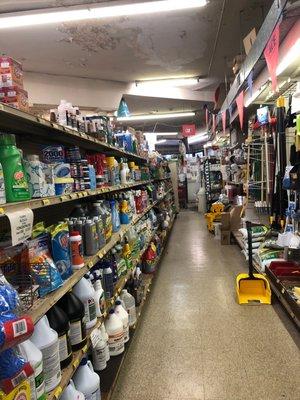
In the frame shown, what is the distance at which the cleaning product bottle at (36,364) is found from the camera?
1279mm

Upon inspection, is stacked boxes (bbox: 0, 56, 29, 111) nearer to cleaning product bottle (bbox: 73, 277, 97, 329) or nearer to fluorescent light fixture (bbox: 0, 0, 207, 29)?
cleaning product bottle (bbox: 73, 277, 97, 329)

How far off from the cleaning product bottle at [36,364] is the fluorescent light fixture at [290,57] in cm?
299

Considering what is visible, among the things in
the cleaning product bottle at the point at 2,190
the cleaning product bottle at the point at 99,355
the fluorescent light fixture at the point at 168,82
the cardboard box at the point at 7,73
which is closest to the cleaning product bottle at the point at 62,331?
the cleaning product bottle at the point at 99,355

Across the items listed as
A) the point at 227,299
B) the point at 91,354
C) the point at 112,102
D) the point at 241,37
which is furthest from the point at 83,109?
the point at 91,354

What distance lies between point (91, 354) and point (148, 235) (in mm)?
2521

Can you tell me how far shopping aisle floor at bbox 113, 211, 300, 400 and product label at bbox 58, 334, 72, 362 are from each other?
90 centimetres

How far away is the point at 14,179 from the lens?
4.46 feet

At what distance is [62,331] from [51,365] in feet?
0.74

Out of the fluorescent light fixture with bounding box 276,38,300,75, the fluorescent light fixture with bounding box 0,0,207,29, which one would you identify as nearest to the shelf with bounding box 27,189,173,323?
the fluorescent light fixture with bounding box 276,38,300,75

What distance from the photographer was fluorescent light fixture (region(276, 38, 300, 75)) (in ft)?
9.42

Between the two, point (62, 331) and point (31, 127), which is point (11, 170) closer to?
point (31, 127)

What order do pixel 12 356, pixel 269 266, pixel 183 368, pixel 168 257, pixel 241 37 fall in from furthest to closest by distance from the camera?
pixel 168 257 < pixel 241 37 < pixel 269 266 < pixel 183 368 < pixel 12 356

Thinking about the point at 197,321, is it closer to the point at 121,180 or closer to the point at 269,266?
the point at 269,266

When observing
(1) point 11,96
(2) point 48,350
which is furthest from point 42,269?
(1) point 11,96
